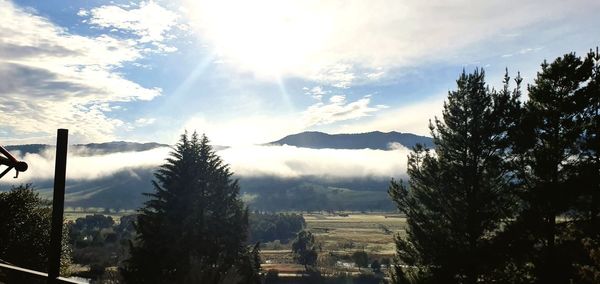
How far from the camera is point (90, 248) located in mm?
99125

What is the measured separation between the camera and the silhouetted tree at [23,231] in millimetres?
31719

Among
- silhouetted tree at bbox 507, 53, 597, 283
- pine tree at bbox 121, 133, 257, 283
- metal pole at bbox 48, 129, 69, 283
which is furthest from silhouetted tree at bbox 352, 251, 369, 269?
metal pole at bbox 48, 129, 69, 283

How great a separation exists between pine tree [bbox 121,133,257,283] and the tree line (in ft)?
47.1

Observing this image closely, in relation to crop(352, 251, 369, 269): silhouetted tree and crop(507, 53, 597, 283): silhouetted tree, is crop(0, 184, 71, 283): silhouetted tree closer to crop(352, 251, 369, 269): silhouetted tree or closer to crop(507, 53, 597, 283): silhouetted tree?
crop(507, 53, 597, 283): silhouetted tree

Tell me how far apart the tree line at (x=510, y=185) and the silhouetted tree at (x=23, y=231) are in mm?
26362

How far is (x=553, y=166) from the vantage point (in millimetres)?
24438

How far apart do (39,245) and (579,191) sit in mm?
35417

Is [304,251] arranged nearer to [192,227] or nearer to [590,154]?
[192,227]

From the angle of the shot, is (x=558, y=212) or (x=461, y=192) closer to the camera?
(x=558, y=212)

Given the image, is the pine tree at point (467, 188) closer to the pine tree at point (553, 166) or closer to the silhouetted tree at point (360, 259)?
the pine tree at point (553, 166)

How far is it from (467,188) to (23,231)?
1217 inches

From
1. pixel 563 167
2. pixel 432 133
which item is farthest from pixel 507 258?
pixel 432 133

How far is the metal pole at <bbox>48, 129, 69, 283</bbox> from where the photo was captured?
7.23 m

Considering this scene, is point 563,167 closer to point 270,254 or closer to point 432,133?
point 432,133
